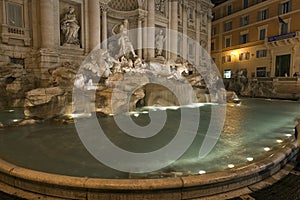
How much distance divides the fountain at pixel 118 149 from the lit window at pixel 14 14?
13.0ft

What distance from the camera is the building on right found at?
19109mm

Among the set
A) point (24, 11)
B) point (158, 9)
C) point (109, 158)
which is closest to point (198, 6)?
point (158, 9)

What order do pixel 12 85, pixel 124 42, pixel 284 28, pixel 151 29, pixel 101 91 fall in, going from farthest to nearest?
1. pixel 284 28
2. pixel 151 29
3. pixel 124 42
4. pixel 12 85
5. pixel 101 91

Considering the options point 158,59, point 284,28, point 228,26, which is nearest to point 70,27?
point 158,59

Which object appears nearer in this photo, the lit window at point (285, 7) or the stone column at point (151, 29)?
the stone column at point (151, 29)

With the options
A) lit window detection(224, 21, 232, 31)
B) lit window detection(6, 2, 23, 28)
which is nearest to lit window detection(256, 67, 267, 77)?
lit window detection(224, 21, 232, 31)

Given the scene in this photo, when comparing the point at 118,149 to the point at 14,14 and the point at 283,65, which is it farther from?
the point at 283,65

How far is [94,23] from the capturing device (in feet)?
39.3

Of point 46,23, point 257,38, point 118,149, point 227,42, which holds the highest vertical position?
point 227,42

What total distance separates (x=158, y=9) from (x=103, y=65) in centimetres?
848

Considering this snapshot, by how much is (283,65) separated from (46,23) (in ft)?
68.5

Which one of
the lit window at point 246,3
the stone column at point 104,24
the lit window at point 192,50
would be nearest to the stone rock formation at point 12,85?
the stone column at point 104,24

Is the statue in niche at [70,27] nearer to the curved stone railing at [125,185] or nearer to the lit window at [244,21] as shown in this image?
the curved stone railing at [125,185]

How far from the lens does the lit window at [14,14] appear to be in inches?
383
